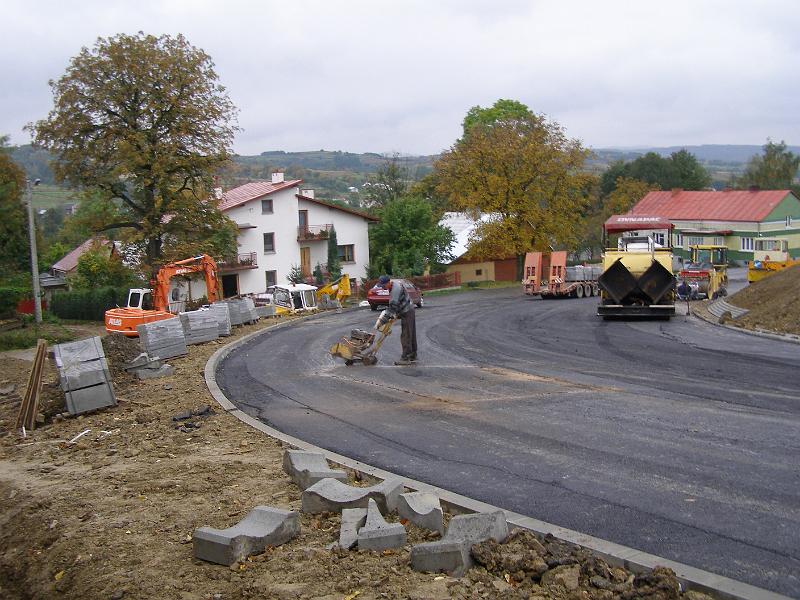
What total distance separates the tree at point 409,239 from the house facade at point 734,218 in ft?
78.5

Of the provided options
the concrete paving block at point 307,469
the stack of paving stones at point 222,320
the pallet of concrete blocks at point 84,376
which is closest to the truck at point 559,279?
the stack of paving stones at point 222,320

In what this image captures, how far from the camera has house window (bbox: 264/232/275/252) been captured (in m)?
54.0

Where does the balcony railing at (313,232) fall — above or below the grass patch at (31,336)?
above

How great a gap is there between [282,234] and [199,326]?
31.1 m

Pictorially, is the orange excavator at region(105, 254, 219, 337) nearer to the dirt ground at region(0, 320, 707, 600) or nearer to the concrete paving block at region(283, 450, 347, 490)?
the dirt ground at region(0, 320, 707, 600)

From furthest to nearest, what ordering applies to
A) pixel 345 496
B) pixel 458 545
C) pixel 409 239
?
pixel 409 239 → pixel 345 496 → pixel 458 545

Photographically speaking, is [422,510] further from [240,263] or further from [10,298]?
[240,263]

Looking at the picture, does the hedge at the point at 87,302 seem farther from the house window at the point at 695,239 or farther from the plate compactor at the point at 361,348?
the house window at the point at 695,239

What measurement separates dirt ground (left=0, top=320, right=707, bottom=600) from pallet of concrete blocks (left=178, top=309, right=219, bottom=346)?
10.5 metres

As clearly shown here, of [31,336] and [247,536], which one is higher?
[247,536]

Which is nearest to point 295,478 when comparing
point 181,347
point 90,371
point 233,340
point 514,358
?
point 90,371

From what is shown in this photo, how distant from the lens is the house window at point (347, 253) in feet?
191

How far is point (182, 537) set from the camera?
7.45 meters

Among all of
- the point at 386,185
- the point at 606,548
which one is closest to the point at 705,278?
the point at 606,548
